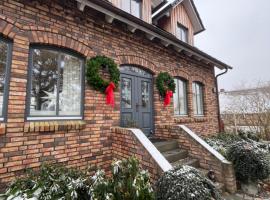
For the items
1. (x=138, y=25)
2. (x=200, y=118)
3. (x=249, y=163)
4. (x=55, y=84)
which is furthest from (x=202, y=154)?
(x=55, y=84)

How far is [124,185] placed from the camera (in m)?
2.90

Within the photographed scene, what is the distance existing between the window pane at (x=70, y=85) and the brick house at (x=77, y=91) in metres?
0.02

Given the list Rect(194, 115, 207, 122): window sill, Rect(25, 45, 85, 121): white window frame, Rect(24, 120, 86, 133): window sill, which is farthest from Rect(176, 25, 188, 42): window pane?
Rect(24, 120, 86, 133): window sill

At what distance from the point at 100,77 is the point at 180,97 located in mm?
4053

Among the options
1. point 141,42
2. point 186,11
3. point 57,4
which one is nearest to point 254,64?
point 186,11

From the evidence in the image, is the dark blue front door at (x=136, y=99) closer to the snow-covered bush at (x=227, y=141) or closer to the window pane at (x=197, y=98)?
the snow-covered bush at (x=227, y=141)

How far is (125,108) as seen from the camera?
18.7ft

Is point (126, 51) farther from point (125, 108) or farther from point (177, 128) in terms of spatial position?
point (177, 128)

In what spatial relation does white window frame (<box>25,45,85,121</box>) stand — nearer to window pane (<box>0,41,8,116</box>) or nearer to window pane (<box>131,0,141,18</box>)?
window pane (<box>0,41,8,116</box>)

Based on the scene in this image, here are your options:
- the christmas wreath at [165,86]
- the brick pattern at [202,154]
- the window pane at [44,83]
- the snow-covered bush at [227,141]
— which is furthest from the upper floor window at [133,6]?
the snow-covered bush at [227,141]

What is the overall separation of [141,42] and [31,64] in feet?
11.0

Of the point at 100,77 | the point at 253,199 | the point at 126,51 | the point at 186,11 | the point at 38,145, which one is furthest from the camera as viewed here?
the point at 186,11

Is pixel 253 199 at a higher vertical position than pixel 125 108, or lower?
lower

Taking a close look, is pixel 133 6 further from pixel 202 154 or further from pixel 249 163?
pixel 249 163
